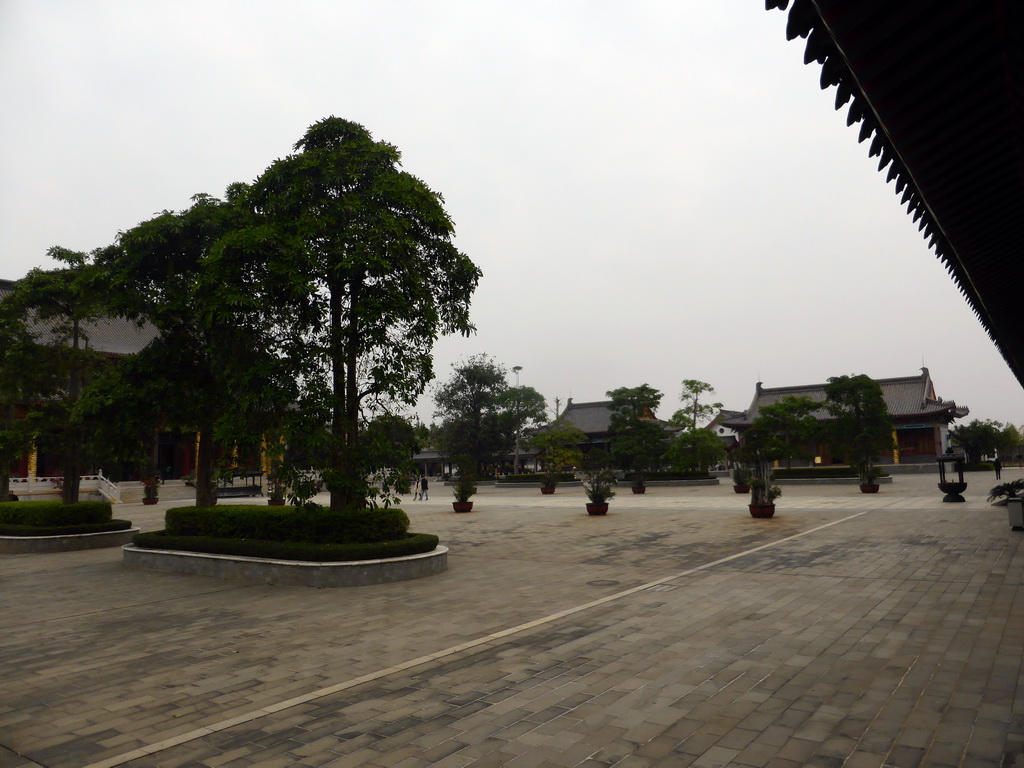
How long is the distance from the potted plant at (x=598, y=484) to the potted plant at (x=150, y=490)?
945 inches

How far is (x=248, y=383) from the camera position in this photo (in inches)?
399

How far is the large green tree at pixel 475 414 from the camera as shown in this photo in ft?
146

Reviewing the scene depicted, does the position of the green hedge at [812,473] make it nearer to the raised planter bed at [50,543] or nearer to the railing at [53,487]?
the raised planter bed at [50,543]

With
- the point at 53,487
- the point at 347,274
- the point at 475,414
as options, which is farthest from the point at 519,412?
the point at 347,274

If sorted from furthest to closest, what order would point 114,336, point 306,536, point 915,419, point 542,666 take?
point 915,419
point 114,336
point 306,536
point 542,666

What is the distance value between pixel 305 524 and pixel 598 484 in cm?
1239

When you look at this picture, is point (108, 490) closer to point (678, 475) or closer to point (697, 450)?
point (678, 475)

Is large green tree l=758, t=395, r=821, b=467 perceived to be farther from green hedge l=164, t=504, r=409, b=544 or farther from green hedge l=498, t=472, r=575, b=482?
green hedge l=164, t=504, r=409, b=544

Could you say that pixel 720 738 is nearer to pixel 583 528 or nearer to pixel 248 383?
pixel 248 383

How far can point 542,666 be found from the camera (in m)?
5.46

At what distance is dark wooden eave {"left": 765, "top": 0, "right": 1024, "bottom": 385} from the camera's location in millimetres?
2268

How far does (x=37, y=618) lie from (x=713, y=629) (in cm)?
808

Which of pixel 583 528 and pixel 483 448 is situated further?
pixel 483 448

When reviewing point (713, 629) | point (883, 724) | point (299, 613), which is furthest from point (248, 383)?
point (883, 724)
